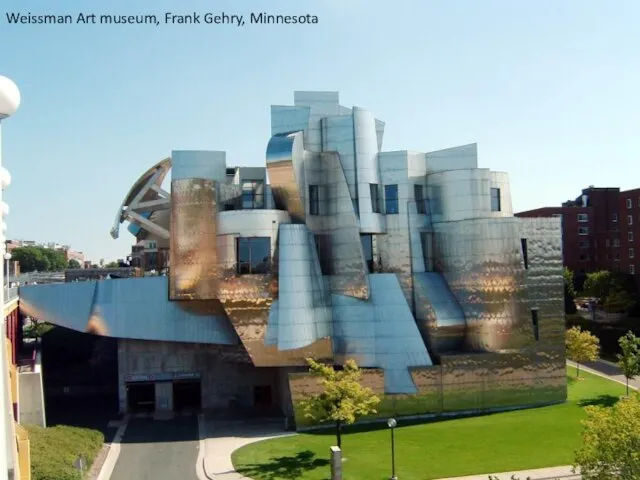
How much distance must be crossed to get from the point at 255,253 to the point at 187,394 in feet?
51.3

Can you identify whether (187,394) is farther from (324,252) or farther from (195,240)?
(324,252)

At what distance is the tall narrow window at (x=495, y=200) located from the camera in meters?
45.1

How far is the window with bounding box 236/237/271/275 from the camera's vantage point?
3978cm

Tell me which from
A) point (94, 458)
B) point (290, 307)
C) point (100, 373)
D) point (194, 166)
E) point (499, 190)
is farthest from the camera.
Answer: point (100, 373)

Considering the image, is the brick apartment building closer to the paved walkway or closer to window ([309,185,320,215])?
window ([309,185,320,215])

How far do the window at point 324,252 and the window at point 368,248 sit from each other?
281 centimetres

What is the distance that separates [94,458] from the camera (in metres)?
33.8

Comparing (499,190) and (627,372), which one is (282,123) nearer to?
(499,190)

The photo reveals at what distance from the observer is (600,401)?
43.0 m

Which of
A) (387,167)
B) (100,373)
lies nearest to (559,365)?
(387,167)

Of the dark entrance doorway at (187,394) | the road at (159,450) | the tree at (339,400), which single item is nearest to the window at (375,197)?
the tree at (339,400)

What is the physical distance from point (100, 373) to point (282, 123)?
103 feet

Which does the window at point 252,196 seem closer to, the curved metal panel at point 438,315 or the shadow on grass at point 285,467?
the curved metal panel at point 438,315

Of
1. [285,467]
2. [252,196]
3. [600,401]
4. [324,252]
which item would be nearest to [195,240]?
[252,196]
